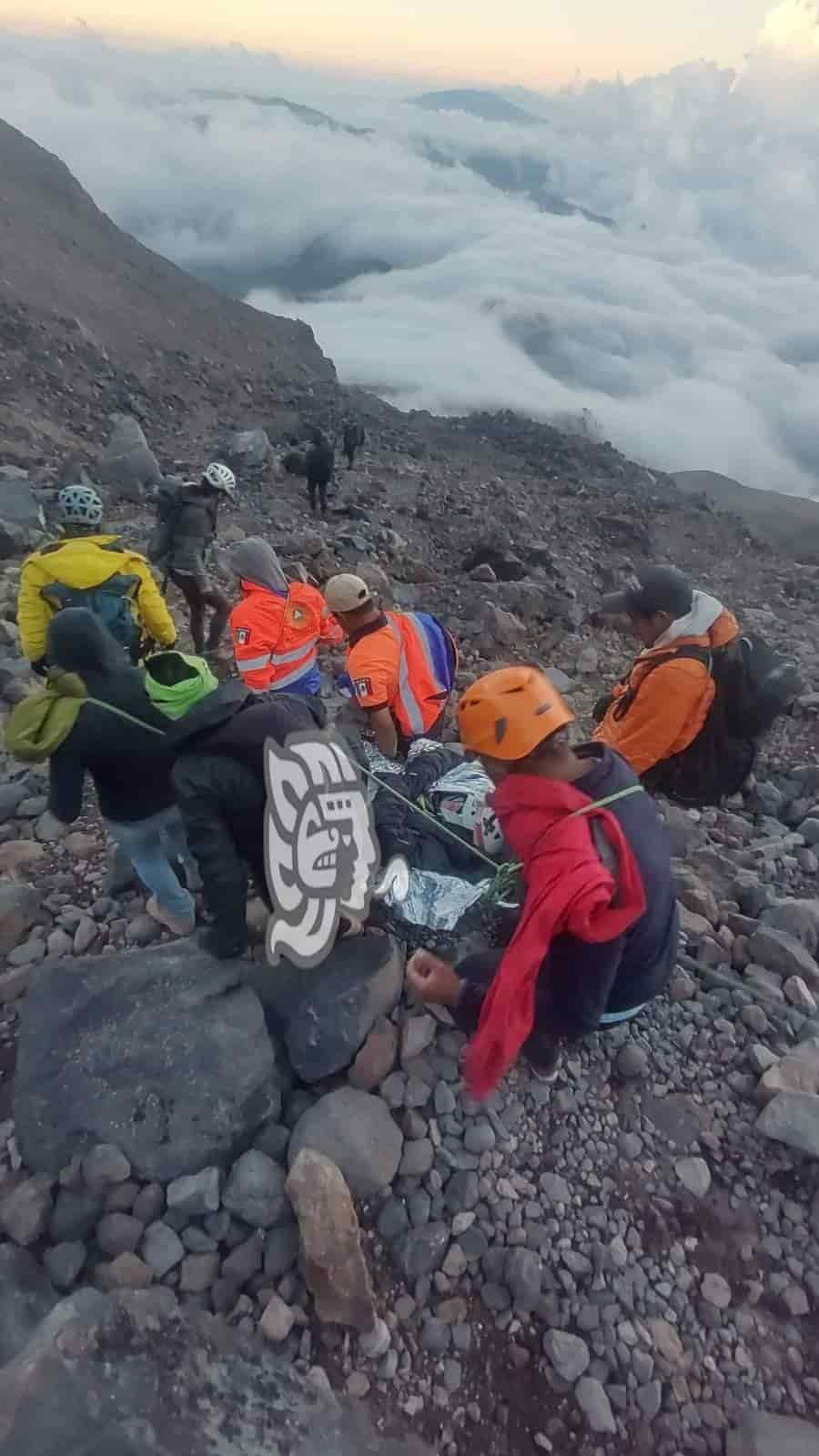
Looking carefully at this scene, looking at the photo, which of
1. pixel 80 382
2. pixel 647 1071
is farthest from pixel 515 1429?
pixel 80 382

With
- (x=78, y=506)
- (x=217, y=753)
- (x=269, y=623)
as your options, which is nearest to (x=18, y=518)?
(x=78, y=506)

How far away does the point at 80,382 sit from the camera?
68.9 ft

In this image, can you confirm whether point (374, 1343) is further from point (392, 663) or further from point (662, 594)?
point (662, 594)

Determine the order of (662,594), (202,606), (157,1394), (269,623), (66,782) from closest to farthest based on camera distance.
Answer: (157,1394) → (66,782) → (662,594) → (269,623) → (202,606)

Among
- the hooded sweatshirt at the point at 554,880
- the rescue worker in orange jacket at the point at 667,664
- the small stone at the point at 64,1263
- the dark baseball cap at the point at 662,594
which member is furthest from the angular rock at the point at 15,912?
the dark baseball cap at the point at 662,594

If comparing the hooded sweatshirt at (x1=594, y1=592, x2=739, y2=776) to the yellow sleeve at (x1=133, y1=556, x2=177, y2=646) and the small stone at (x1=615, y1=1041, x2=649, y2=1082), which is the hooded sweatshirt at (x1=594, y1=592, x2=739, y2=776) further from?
the yellow sleeve at (x1=133, y1=556, x2=177, y2=646)

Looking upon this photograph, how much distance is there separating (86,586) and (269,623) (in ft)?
3.53

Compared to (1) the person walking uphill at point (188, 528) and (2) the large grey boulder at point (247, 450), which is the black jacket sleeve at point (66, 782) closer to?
(1) the person walking uphill at point (188, 528)

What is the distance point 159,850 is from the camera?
4090mm

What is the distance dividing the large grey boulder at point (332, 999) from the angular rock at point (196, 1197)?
0.52m

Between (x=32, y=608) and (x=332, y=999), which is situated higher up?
(x=32, y=608)

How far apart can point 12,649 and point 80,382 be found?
54.1 feet

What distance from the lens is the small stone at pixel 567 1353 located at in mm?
2795

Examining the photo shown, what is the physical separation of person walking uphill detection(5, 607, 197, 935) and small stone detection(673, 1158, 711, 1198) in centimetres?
264
